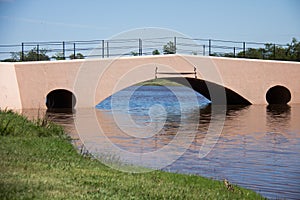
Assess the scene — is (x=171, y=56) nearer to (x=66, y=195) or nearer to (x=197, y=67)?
(x=197, y=67)

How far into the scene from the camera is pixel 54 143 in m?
12.2

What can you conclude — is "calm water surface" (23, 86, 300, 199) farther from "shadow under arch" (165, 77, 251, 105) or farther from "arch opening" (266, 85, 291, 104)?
"arch opening" (266, 85, 291, 104)

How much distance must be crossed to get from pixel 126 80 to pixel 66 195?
25.2 meters

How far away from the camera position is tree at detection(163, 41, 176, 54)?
104 feet

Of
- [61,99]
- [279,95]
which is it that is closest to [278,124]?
[61,99]

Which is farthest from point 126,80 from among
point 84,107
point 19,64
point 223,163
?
point 223,163

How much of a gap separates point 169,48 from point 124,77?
350cm

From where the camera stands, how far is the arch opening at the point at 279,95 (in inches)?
1511

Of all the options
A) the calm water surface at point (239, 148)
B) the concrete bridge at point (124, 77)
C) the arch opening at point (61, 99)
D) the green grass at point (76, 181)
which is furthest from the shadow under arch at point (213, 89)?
the green grass at point (76, 181)

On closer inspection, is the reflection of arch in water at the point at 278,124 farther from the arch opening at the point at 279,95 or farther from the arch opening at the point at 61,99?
the arch opening at the point at 61,99

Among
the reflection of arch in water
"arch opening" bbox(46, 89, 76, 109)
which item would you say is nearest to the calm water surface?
the reflection of arch in water

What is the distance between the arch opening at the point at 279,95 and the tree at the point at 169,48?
33.1ft

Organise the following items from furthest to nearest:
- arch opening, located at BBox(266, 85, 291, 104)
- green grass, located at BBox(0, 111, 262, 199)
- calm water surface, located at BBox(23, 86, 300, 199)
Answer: arch opening, located at BBox(266, 85, 291, 104) < calm water surface, located at BBox(23, 86, 300, 199) < green grass, located at BBox(0, 111, 262, 199)

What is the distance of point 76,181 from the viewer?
764cm
